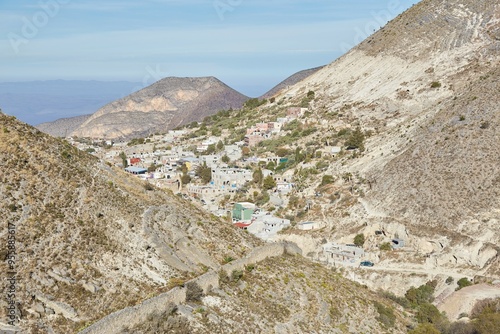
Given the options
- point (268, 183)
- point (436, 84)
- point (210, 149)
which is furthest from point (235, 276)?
point (210, 149)

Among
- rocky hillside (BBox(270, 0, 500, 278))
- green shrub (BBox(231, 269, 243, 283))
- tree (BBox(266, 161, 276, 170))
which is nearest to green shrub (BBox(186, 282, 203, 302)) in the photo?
green shrub (BBox(231, 269, 243, 283))

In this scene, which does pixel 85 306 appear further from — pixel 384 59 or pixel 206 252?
pixel 384 59

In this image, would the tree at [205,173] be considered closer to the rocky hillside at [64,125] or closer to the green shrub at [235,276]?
the green shrub at [235,276]

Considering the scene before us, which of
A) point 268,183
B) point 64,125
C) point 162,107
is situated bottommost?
point 268,183

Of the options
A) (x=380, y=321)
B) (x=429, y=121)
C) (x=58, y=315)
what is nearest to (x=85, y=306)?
(x=58, y=315)

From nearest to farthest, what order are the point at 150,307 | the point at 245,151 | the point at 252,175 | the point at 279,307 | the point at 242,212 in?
the point at 150,307, the point at 279,307, the point at 242,212, the point at 252,175, the point at 245,151

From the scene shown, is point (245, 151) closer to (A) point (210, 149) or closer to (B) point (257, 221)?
(A) point (210, 149)

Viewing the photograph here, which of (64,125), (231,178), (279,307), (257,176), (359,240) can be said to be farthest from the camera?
(64,125)
